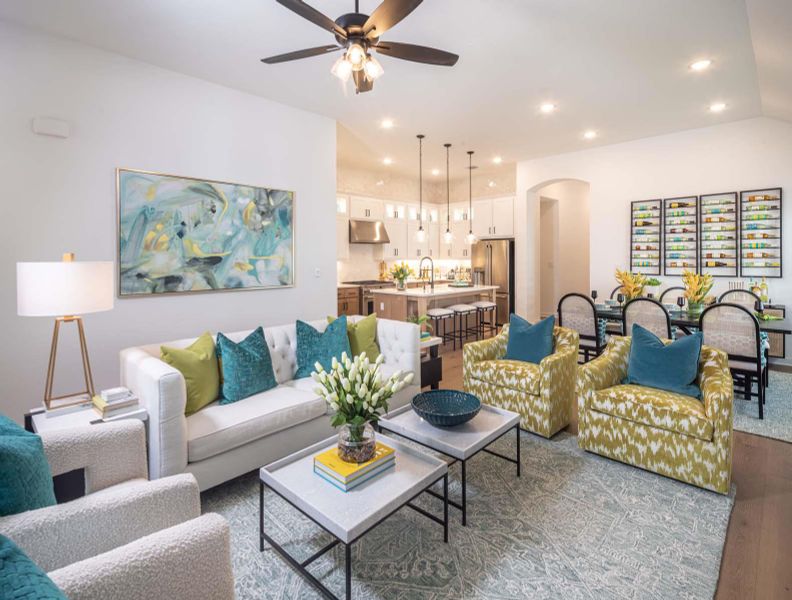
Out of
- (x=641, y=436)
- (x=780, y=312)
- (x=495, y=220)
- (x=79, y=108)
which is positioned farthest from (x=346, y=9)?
(x=495, y=220)

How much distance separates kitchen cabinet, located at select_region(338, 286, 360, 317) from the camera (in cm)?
737

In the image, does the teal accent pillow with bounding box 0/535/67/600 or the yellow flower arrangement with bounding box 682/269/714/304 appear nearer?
the teal accent pillow with bounding box 0/535/67/600

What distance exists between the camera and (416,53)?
2.57 meters

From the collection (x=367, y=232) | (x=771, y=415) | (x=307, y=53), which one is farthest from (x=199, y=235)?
(x=771, y=415)

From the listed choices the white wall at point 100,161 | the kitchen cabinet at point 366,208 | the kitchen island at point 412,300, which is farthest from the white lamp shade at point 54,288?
the kitchen cabinet at point 366,208

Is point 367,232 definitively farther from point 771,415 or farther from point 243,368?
point 771,415

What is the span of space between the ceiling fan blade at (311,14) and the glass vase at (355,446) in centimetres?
204

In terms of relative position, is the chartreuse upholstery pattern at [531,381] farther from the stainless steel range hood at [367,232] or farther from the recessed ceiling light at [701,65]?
the stainless steel range hood at [367,232]

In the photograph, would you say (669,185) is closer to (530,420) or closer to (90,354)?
(530,420)

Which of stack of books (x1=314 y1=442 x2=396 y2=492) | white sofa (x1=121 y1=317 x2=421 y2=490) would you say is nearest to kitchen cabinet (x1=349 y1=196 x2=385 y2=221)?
white sofa (x1=121 y1=317 x2=421 y2=490)

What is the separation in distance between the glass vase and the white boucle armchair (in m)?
0.62

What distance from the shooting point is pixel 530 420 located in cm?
318

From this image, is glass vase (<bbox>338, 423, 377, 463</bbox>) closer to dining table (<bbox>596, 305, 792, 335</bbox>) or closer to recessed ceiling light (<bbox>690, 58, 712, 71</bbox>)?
dining table (<bbox>596, 305, 792, 335</bbox>)

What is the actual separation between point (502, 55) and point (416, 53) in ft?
4.42
